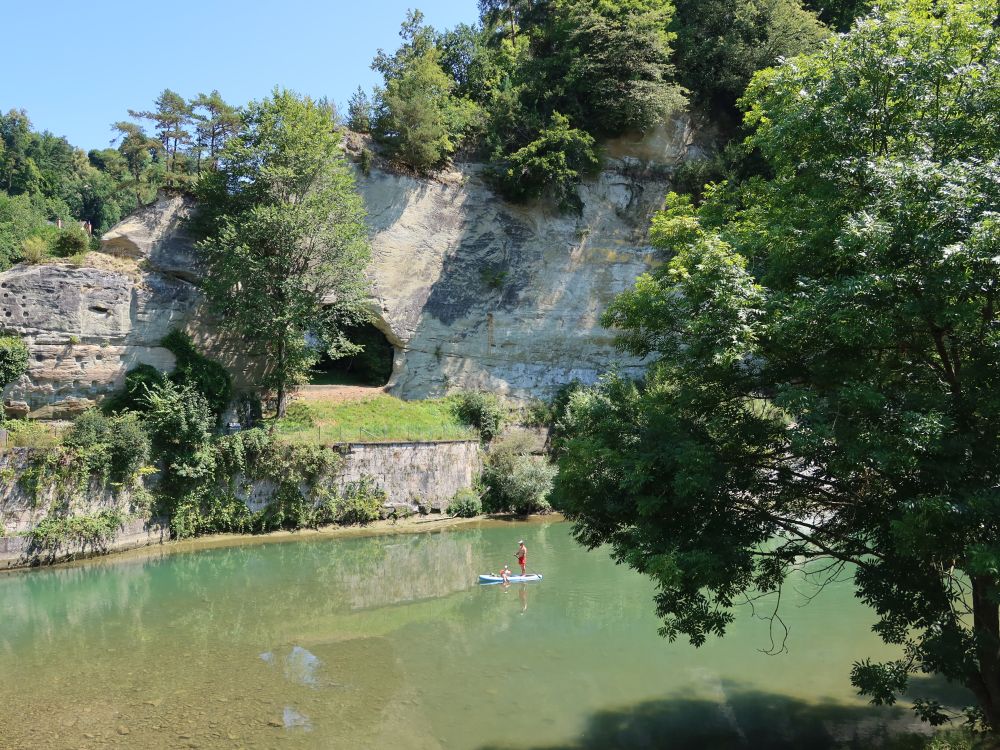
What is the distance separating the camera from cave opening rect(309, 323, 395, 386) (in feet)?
101

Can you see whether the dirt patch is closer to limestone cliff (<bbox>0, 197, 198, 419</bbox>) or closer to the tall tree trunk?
the tall tree trunk

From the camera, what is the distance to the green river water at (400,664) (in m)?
9.59

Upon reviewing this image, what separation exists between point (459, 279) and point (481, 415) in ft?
19.6

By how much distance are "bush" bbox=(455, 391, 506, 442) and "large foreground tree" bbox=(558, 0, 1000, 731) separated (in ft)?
62.9

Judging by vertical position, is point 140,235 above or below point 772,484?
above

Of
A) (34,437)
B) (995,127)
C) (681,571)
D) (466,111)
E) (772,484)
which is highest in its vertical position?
(466,111)

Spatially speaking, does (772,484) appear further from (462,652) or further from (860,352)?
(462,652)

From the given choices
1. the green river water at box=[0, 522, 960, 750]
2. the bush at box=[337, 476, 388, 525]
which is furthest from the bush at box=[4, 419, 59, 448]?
the bush at box=[337, 476, 388, 525]

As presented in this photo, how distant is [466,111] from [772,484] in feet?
87.1

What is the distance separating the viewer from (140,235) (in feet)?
82.2

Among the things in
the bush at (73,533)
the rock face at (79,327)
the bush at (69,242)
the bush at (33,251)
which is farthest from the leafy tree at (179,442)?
the bush at (69,242)

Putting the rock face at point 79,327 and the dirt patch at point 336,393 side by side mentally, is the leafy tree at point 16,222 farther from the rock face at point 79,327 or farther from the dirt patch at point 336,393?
the dirt patch at point 336,393

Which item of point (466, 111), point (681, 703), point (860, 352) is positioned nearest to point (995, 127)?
A: point (860, 352)

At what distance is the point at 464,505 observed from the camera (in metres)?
25.3
